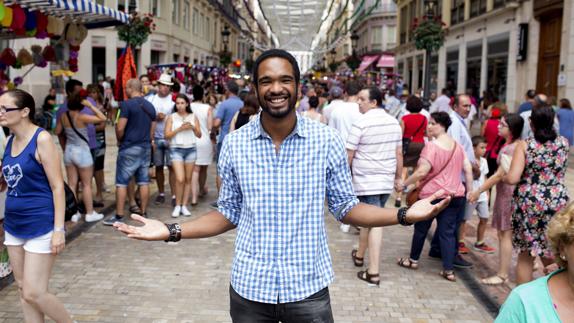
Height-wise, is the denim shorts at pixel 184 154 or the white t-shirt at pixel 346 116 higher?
the white t-shirt at pixel 346 116

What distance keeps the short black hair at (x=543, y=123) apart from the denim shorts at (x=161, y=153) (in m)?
5.67

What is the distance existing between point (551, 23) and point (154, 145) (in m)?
16.0

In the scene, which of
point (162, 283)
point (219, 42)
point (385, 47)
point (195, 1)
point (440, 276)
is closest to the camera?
point (162, 283)

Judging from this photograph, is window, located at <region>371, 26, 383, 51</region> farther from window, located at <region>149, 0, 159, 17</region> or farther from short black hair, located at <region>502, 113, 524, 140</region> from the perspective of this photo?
short black hair, located at <region>502, 113, 524, 140</region>

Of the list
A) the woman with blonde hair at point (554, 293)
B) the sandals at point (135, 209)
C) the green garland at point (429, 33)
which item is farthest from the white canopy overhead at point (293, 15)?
the woman with blonde hair at point (554, 293)

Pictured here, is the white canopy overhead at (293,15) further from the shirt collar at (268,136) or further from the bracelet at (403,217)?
the bracelet at (403,217)

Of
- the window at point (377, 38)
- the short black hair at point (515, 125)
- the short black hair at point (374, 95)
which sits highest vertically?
the window at point (377, 38)

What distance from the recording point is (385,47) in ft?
196

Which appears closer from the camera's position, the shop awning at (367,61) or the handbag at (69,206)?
the handbag at (69,206)

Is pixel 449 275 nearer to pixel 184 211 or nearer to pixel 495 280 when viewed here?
pixel 495 280

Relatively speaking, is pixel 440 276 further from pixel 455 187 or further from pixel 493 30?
pixel 493 30

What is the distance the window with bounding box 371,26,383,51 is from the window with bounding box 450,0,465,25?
91.6ft

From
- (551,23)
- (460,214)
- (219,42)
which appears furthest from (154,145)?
(219,42)

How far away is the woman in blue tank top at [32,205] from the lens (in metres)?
3.70
